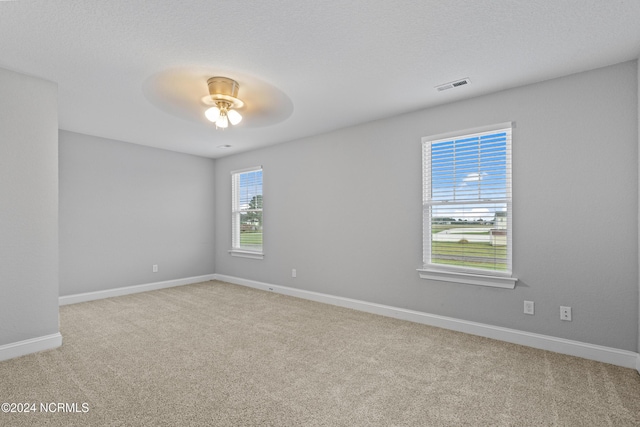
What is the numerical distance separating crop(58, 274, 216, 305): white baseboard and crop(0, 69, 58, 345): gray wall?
181 centimetres

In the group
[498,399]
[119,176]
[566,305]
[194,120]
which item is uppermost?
[194,120]

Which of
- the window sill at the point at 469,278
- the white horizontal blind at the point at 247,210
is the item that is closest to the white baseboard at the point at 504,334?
the window sill at the point at 469,278

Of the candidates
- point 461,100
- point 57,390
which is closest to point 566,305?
point 461,100

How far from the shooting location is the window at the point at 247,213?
5.65 meters

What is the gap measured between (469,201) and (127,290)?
5106 millimetres

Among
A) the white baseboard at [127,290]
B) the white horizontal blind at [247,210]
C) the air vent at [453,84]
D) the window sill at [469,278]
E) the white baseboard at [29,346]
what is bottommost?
the white baseboard at [127,290]

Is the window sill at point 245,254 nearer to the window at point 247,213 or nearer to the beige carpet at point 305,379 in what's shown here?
the window at point 247,213

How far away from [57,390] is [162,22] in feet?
8.48

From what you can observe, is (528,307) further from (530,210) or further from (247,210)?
(247,210)

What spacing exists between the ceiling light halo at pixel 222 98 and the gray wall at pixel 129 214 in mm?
2749

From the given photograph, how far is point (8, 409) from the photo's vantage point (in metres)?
1.99

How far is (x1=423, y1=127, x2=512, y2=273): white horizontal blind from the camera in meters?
3.17

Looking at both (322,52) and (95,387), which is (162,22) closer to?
(322,52)

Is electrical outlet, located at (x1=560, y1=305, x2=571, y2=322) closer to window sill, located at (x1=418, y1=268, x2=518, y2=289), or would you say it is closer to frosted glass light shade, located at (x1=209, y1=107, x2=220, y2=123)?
window sill, located at (x1=418, y1=268, x2=518, y2=289)
